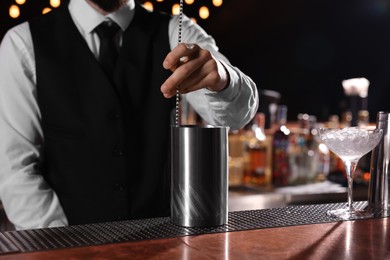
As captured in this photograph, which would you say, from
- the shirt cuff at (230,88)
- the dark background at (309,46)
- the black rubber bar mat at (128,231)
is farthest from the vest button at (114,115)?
the dark background at (309,46)

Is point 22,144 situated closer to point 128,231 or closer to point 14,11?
point 128,231

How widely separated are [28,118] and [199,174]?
2.77 feet

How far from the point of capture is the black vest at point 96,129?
162 cm

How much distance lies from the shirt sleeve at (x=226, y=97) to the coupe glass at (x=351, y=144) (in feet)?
0.91

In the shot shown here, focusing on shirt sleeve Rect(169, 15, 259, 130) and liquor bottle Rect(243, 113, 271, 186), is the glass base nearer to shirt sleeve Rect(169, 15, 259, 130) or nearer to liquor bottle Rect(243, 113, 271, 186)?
shirt sleeve Rect(169, 15, 259, 130)

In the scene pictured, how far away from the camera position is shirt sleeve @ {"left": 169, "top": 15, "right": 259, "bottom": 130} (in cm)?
135

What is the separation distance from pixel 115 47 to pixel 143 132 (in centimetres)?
30

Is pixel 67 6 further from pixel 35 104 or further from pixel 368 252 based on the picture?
pixel 368 252

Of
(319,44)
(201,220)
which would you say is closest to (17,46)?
(201,220)

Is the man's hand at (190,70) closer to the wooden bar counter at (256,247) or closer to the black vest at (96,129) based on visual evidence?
the wooden bar counter at (256,247)

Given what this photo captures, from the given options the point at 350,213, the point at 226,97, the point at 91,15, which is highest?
the point at 91,15

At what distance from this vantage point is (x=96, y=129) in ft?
5.32

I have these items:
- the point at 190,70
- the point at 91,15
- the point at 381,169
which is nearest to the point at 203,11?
the point at 91,15

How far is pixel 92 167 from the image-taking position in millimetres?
1640
